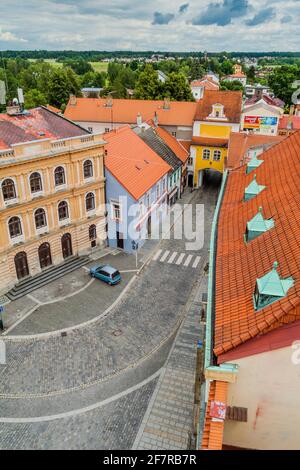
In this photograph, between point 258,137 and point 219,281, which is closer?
point 219,281

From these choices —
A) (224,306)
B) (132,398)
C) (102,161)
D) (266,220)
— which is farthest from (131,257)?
(224,306)

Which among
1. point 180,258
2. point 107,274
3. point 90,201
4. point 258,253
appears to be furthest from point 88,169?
point 258,253

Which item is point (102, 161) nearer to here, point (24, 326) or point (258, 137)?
point (24, 326)

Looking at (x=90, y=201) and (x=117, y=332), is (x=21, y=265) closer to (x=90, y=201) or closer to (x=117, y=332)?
(x=90, y=201)

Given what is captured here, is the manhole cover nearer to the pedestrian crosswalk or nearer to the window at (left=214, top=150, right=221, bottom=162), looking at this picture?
the pedestrian crosswalk

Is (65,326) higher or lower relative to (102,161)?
lower

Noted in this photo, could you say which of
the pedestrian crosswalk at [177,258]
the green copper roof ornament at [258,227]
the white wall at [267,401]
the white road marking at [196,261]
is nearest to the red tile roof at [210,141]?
the pedestrian crosswalk at [177,258]
